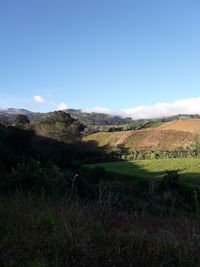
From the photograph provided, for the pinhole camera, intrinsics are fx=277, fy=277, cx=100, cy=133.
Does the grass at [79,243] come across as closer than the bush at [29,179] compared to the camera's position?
Yes

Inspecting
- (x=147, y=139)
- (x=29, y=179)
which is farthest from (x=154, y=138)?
(x=29, y=179)

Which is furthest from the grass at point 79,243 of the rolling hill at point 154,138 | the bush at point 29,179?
the rolling hill at point 154,138

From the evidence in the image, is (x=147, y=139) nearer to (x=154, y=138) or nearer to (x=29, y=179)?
(x=154, y=138)

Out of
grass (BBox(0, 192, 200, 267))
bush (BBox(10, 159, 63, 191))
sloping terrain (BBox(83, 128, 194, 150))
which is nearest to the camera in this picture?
grass (BBox(0, 192, 200, 267))

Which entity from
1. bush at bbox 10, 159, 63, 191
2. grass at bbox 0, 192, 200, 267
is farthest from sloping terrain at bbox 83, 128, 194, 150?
grass at bbox 0, 192, 200, 267

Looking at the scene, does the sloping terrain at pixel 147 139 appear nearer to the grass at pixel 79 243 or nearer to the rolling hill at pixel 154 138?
the rolling hill at pixel 154 138

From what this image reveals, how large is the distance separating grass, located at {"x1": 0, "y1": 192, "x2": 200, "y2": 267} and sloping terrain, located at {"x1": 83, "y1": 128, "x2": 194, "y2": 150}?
55267 millimetres

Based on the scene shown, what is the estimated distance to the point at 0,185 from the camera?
664 cm

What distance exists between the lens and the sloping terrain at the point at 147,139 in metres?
59.6

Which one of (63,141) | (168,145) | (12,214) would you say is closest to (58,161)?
(63,141)

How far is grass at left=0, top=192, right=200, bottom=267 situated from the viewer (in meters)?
2.36

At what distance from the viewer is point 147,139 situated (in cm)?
6581

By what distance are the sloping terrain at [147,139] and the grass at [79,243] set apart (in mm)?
55267

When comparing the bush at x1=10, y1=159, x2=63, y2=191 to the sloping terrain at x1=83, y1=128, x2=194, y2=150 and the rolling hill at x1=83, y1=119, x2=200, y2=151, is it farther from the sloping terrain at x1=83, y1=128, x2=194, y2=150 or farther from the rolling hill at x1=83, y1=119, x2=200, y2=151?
the rolling hill at x1=83, y1=119, x2=200, y2=151
